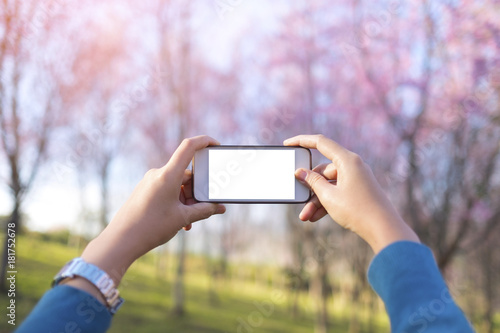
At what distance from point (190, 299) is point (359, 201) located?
404 inches

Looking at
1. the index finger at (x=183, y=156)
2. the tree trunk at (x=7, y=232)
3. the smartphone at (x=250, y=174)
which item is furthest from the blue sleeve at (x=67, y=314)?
Answer: the tree trunk at (x=7, y=232)

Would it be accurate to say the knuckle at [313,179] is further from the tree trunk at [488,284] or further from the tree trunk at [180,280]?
the tree trunk at [488,284]

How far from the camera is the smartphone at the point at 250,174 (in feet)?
4.10

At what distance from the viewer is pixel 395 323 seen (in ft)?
2.08

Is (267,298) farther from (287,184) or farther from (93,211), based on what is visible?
(287,184)

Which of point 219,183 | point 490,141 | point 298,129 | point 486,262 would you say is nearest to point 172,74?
point 298,129

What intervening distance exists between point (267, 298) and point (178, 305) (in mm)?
5908

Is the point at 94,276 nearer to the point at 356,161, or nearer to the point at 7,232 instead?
the point at 356,161

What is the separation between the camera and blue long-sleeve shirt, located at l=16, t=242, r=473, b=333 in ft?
2.00

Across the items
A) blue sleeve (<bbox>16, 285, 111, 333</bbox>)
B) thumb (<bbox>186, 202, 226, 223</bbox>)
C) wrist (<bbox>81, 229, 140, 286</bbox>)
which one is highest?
thumb (<bbox>186, 202, 226, 223</bbox>)

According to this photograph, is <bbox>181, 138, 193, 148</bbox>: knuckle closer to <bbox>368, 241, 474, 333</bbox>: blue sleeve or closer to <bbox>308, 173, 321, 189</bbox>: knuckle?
<bbox>308, 173, 321, 189</bbox>: knuckle

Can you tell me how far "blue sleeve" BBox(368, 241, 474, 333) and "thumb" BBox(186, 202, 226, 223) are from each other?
494 millimetres

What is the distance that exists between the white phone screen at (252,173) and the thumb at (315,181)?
88 mm

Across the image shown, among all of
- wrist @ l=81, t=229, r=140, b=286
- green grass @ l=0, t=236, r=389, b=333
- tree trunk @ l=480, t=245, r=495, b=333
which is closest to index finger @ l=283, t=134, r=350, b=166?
wrist @ l=81, t=229, r=140, b=286
